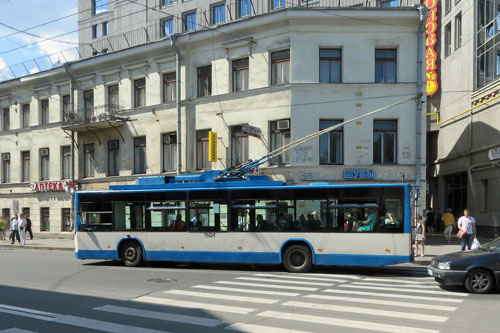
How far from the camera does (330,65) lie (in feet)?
70.6

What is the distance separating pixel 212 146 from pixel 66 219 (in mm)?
12541

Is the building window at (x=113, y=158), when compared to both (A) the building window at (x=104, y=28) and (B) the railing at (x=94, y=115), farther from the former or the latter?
(A) the building window at (x=104, y=28)

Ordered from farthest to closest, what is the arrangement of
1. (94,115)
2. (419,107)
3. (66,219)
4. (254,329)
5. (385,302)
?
(66,219), (94,115), (419,107), (385,302), (254,329)

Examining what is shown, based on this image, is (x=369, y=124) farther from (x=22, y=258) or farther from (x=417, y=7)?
(x=22, y=258)

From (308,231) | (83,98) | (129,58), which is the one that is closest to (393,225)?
(308,231)

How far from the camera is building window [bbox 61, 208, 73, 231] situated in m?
29.3

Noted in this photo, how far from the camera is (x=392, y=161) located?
21.2 metres

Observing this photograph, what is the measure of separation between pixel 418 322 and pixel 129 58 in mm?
22838

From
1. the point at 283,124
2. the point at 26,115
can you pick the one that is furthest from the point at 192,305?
the point at 26,115

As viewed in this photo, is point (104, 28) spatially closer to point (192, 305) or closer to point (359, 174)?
point (359, 174)

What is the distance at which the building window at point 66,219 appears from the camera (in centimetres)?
2931

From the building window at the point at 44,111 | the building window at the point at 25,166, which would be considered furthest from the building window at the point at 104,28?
the building window at the point at 25,166

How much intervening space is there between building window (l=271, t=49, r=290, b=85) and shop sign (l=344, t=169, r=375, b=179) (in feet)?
16.4

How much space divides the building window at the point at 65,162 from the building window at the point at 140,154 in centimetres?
566
